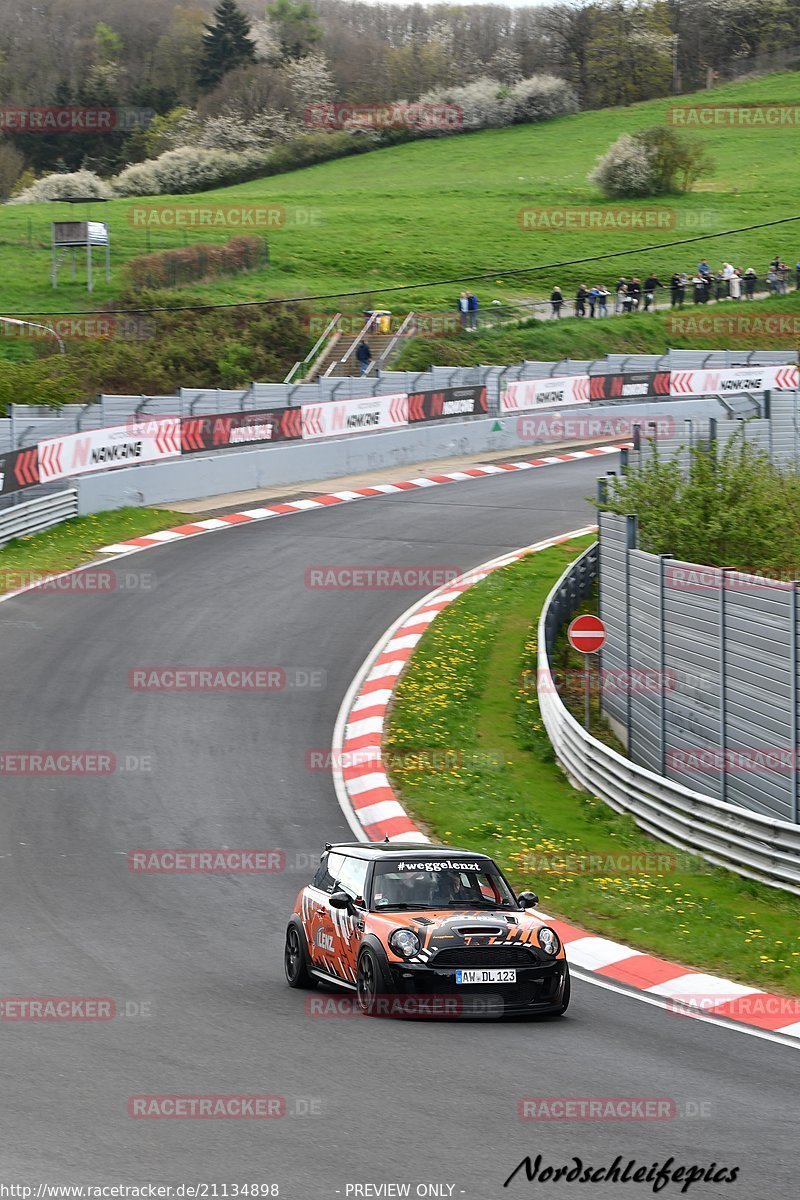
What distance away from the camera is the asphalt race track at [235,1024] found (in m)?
7.63

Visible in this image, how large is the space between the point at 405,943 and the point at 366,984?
1.44ft

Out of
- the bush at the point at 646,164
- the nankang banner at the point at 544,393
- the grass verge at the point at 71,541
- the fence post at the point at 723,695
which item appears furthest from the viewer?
the bush at the point at 646,164

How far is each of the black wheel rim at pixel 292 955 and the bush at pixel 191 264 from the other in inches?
2159

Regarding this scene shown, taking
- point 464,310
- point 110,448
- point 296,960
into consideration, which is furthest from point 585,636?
point 464,310

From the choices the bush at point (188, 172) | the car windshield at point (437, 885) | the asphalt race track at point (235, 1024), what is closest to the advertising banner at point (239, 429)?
the asphalt race track at point (235, 1024)

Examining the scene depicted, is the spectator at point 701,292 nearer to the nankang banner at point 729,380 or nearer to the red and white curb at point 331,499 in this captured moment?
the nankang banner at point 729,380

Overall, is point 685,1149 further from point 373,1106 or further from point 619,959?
point 619,959

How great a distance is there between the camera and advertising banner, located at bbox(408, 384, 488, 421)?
41500 millimetres

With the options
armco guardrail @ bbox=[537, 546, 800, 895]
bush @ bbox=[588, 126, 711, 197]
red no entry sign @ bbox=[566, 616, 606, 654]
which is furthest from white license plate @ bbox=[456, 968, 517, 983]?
bush @ bbox=[588, 126, 711, 197]

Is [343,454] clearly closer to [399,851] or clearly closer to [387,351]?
[387,351]

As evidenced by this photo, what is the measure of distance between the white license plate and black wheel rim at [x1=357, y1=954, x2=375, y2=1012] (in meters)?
0.60

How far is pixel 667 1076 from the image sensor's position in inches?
361

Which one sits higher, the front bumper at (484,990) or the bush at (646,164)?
the bush at (646,164)

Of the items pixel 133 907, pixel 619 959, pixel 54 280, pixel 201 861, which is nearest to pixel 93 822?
pixel 201 861
